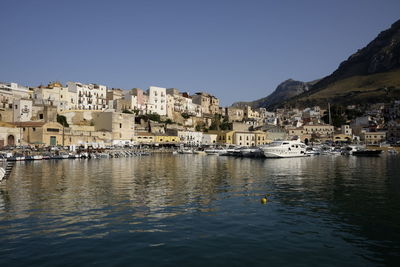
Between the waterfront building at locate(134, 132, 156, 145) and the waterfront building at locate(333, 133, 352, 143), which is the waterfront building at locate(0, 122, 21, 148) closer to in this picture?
the waterfront building at locate(134, 132, 156, 145)

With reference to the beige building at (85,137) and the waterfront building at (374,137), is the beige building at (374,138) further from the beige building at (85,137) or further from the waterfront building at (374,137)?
the beige building at (85,137)

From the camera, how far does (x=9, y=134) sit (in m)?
60.2

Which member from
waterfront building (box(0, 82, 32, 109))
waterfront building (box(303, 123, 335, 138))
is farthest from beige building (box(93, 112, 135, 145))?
waterfront building (box(303, 123, 335, 138))

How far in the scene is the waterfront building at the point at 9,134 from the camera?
5847 cm

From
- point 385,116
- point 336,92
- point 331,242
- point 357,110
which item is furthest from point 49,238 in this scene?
point 336,92

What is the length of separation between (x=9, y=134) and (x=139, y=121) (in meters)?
36.6

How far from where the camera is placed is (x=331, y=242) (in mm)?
10438

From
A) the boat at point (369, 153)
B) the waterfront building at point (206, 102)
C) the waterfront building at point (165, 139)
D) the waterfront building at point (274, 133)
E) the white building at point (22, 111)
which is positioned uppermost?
the waterfront building at point (206, 102)

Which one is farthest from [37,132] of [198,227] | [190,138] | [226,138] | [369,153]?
[369,153]

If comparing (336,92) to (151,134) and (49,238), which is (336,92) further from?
(49,238)

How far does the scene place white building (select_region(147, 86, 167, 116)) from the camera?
100250mm

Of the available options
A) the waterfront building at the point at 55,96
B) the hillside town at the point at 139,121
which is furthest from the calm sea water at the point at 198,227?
the waterfront building at the point at 55,96

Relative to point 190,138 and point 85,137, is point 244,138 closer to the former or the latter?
point 190,138

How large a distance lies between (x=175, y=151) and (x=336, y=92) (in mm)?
148517
